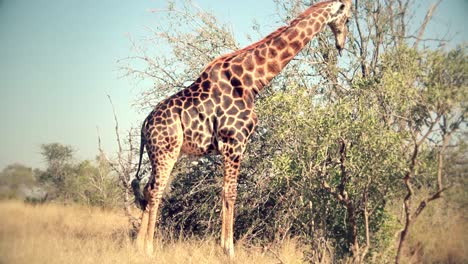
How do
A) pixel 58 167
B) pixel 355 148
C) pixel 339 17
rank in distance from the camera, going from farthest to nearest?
pixel 58 167
pixel 339 17
pixel 355 148

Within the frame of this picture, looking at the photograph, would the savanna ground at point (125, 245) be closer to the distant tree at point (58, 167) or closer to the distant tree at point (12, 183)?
the distant tree at point (12, 183)

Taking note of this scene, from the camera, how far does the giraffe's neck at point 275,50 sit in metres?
6.48

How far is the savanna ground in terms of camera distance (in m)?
4.77

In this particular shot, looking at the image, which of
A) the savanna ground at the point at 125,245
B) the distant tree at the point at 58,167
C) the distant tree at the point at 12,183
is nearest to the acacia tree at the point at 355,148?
the savanna ground at the point at 125,245

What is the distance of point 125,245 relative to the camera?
21.0 feet

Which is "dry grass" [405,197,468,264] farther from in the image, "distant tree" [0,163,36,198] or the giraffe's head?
"distant tree" [0,163,36,198]

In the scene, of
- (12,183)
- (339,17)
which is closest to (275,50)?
(339,17)

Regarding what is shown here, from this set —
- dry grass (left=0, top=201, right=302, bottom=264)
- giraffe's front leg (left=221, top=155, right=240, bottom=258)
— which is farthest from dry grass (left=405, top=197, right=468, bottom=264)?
giraffe's front leg (left=221, top=155, right=240, bottom=258)

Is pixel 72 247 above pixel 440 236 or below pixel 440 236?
below

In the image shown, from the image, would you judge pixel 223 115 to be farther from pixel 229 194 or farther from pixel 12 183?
pixel 12 183

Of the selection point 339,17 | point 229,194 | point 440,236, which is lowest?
point 440,236

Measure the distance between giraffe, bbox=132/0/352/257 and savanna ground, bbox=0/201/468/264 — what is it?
0.41m

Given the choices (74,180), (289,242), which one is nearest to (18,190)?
(289,242)

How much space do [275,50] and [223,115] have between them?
136cm
